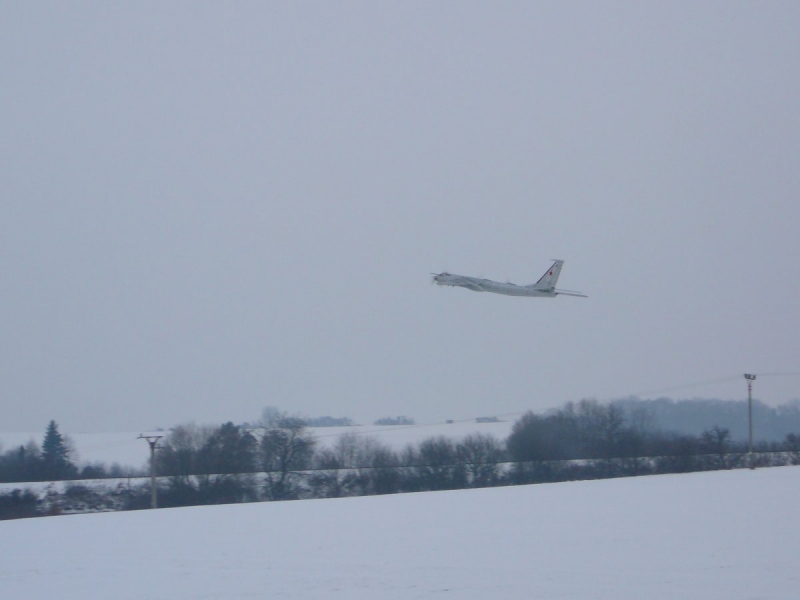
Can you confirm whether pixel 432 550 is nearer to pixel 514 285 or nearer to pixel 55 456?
pixel 514 285

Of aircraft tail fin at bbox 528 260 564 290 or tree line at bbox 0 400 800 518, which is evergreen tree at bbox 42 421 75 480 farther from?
aircraft tail fin at bbox 528 260 564 290

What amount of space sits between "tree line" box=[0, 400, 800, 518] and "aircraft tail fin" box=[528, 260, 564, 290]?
2563 cm

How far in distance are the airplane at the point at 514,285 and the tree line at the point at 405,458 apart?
2551 cm

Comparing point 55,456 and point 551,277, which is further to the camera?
point 55,456

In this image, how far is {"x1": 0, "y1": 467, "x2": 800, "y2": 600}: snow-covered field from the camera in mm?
13625

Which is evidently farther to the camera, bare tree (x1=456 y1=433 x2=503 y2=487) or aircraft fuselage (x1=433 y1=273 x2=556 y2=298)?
bare tree (x1=456 y1=433 x2=503 y2=487)

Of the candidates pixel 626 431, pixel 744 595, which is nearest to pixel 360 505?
pixel 744 595

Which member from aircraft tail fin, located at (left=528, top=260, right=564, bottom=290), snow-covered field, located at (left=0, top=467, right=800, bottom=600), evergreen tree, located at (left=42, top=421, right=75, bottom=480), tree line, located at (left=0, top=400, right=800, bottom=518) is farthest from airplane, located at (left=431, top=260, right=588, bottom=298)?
evergreen tree, located at (left=42, top=421, right=75, bottom=480)

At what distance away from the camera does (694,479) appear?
1374 inches

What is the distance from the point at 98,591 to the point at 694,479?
26993 mm

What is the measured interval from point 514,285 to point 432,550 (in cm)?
1625

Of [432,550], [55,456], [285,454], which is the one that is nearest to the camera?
[432,550]

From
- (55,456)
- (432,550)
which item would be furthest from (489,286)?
(55,456)

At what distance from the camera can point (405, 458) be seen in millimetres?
60344
